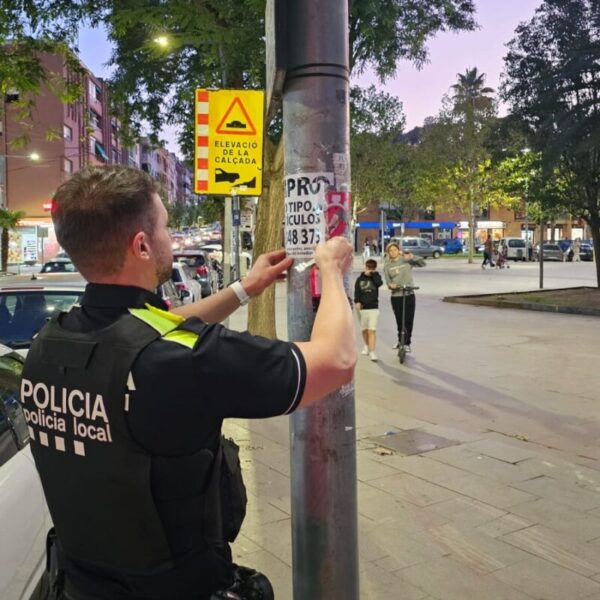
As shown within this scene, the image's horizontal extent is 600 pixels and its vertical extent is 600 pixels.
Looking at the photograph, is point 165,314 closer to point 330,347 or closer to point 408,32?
point 330,347

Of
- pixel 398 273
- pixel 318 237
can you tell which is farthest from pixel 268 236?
pixel 318 237

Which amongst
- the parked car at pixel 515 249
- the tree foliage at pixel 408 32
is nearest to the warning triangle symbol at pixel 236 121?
the tree foliage at pixel 408 32

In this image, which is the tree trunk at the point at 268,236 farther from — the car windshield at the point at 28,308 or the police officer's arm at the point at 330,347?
the police officer's arm at the point at 330,347

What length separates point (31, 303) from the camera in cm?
695

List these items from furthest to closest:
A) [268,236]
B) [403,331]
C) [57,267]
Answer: [57,267] → [403,331] → [268,236]

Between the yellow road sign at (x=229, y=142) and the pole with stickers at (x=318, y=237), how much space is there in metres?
4.98

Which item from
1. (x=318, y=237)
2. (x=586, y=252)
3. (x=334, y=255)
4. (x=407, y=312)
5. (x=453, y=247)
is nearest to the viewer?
(x=334, y=255)

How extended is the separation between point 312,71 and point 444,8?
1053cm

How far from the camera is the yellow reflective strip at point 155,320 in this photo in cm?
153

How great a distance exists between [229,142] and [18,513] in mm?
5415

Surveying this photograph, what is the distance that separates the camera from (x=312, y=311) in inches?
94.1

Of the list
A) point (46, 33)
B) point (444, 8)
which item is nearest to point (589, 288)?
point (444, 8)

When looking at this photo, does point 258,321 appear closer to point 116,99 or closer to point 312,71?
point 116,99

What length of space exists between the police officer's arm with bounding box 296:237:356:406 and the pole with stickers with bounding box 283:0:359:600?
1.98ft
